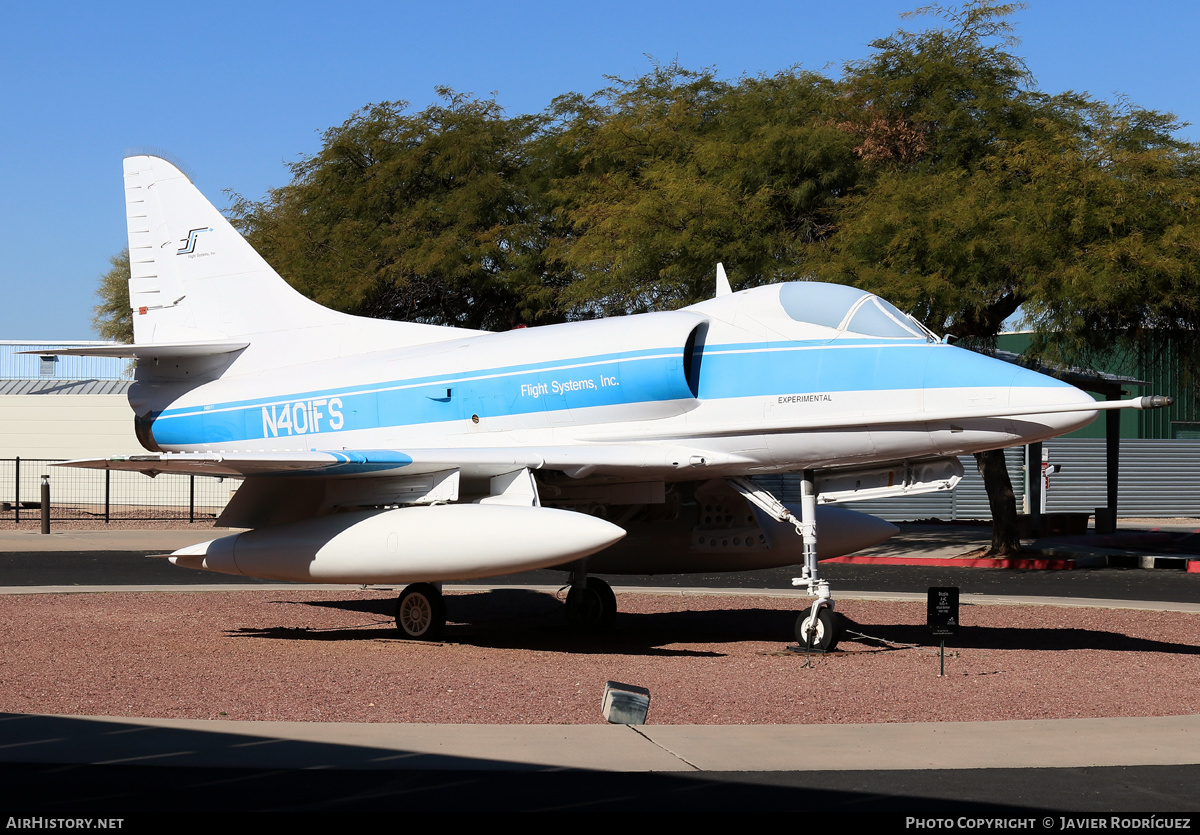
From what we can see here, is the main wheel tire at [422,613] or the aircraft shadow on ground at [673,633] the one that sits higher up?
the main wheel tire at [422,613]

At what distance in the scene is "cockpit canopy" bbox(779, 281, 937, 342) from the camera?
1160cm

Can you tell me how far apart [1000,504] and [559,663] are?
49.0 ft

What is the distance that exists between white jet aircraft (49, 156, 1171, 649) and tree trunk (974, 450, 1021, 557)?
10239mm

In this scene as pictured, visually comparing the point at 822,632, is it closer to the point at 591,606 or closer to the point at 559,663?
the point at 559,663

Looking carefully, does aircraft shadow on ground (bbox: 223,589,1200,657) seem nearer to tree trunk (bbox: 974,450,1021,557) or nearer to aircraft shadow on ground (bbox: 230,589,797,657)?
aircraft shadow on ground (bbox: 230,589,797,657)

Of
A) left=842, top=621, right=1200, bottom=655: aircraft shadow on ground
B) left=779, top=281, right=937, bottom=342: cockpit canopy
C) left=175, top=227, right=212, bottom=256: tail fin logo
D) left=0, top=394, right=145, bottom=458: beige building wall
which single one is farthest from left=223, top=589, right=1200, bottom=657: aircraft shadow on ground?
left=0, top=394, right=145, bottom=458: beige building wall

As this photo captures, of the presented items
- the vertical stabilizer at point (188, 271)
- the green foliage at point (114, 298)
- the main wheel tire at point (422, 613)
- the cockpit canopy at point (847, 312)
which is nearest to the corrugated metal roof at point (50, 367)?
the green foliage at point (114, 298)

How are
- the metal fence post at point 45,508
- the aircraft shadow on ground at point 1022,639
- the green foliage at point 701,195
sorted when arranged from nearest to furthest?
1. the aircraft shadow on ground at point 1022,639
2. the green foliage at point 701,195
3. the metal fence post at point 45,508

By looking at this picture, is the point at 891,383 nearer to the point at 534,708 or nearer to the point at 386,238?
the point at 534,708

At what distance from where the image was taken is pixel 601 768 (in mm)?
6871

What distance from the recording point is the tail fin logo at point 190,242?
51.7 ft

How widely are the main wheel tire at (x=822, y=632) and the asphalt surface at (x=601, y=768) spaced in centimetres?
341

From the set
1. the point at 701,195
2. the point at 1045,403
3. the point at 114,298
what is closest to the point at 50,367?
the point at 114,298

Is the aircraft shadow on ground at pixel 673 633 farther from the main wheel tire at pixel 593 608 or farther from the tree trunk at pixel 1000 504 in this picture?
the tree trunk at pixel 1000 504
